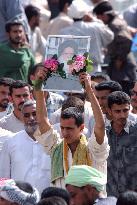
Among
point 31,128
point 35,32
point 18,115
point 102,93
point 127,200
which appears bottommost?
point 35,32

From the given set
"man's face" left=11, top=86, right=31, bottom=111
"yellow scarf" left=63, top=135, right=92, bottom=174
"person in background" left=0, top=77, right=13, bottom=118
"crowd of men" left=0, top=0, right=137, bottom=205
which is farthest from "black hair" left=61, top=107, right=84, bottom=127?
"person in background" left=0, top=77, right=13, bottom=118

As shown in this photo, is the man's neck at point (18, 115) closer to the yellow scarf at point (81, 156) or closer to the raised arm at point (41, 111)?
the raised arm at point (41, 111)

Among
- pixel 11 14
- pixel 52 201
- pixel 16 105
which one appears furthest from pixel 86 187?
pixel 11 14

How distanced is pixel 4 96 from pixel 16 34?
1668 mm

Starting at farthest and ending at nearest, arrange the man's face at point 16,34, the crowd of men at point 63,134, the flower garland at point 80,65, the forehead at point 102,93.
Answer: the man's face at point 16,34 → the forehead at point 102,93 → the flower garland at point 80,65 → the crowd of men at point 63,134

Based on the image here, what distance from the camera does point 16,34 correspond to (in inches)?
616

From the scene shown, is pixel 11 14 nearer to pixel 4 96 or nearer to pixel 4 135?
pixel 4 96

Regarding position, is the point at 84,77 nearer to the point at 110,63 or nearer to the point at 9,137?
the point at 9,137

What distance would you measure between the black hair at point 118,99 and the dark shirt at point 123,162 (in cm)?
27

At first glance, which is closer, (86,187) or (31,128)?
(86,187)

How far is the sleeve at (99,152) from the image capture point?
1088 centimetres

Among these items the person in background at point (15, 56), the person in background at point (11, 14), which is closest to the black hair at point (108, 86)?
the person in background at point (15, 56)

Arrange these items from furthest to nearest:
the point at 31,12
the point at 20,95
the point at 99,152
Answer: the point at 31,12
the point at 20,95
the point at 99,152

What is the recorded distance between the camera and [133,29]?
18.1 meters
